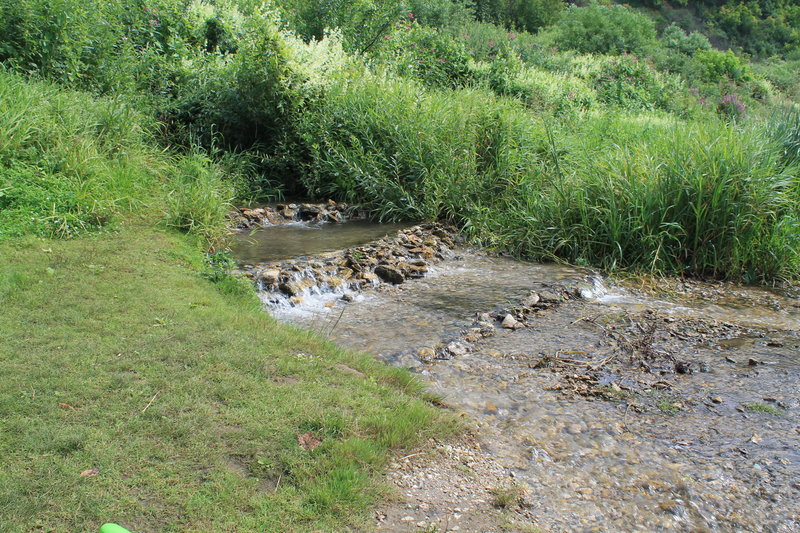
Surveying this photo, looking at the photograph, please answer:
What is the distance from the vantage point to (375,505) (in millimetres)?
2824

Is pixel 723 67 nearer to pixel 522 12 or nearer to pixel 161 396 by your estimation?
pixel 522 12

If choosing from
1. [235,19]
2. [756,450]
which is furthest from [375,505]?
[235,19]

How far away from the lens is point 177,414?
3279 millimetres

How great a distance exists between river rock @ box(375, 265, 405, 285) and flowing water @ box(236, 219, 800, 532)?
0.37ft

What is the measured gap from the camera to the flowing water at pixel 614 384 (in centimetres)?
317

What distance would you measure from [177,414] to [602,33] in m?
25.1

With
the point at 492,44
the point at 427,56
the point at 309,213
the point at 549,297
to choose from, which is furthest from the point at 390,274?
the point at 492,44

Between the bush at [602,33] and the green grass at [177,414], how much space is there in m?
22.2

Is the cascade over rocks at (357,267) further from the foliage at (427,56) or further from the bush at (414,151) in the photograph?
the foliage at (427,56)

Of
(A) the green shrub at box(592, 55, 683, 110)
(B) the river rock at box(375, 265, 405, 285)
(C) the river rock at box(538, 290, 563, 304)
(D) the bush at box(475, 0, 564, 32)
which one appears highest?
(D) the bush at box(475, 0, 564, 32)

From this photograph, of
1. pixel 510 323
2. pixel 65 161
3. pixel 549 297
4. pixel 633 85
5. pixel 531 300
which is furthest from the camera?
pixel 633 85

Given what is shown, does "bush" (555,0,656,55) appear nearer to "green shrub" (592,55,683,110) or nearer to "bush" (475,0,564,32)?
"bush" (475,0,564,32)

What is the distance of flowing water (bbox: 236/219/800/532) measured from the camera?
3168mm

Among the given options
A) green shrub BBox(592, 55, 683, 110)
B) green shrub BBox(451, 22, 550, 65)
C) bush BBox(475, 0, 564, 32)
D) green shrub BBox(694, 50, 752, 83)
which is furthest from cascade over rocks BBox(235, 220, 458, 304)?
green shrub BBox(694, 50, 752, 83)
